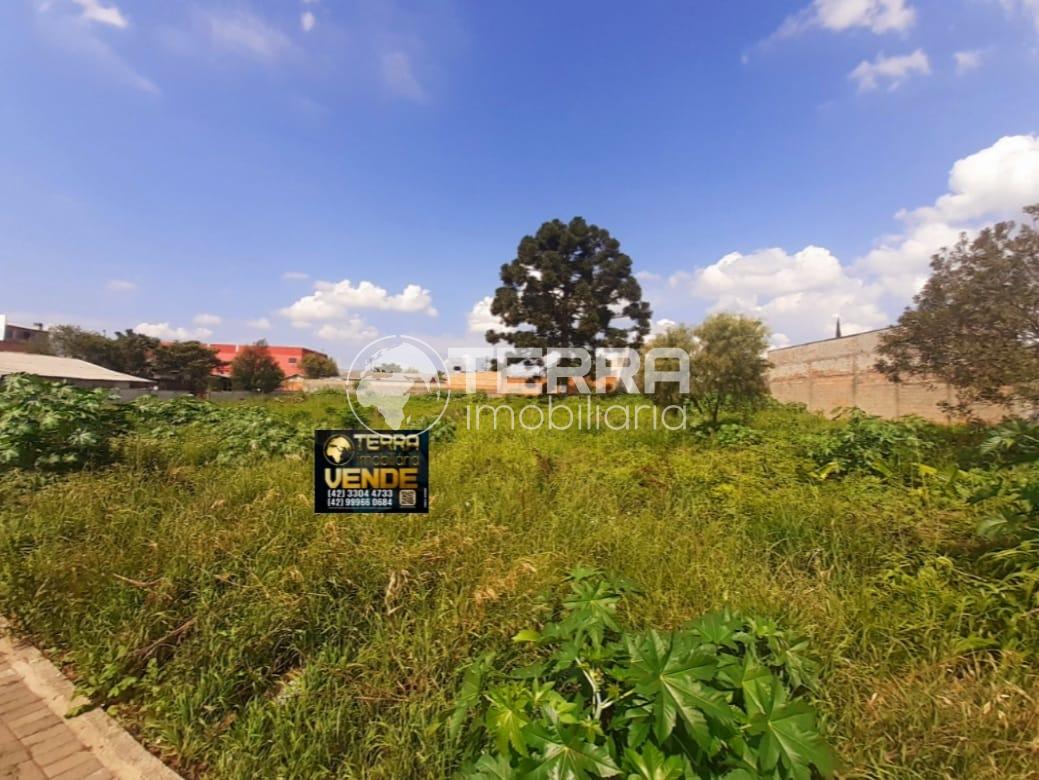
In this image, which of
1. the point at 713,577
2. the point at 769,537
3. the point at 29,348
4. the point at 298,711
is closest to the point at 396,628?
the point at 298,711

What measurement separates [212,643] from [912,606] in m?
3.36

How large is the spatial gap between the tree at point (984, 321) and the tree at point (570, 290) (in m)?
11.7

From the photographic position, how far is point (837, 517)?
114 inches

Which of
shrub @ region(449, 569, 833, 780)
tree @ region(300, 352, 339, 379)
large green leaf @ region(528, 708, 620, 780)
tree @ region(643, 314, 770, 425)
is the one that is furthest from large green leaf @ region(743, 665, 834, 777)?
tree @ region(300, 352, 339, 379)

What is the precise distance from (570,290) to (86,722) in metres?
17.8

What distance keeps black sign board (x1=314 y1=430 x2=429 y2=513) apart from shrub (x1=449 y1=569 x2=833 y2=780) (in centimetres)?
186

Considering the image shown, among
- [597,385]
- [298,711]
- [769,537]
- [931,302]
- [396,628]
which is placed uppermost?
[931,302]

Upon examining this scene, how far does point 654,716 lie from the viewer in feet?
3.85

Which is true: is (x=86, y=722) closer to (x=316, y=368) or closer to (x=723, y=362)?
(x=723, y=362)

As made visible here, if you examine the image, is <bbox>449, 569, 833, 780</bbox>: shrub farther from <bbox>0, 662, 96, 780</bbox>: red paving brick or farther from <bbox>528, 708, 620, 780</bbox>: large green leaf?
<bbox>0, 662, 96, 780</bbox>: red paving brick

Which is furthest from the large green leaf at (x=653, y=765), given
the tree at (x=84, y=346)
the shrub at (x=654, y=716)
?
the tree at (x=84, y=346)

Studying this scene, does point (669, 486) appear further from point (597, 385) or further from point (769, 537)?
point (597, 385)

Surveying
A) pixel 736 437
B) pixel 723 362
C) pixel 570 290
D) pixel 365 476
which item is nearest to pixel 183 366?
pixel 570 290

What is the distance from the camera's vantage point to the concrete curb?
1519 mm
